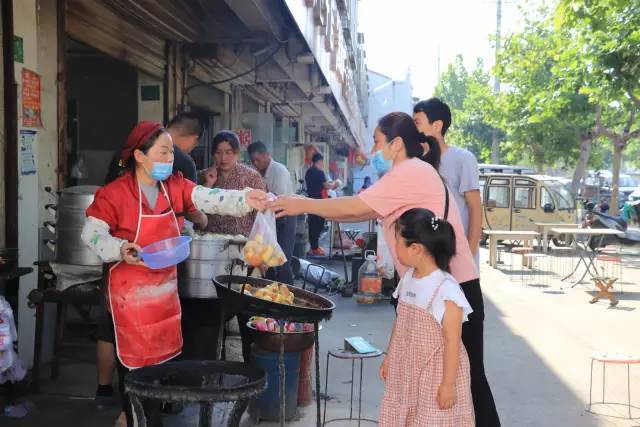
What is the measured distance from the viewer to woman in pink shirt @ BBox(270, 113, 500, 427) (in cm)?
334

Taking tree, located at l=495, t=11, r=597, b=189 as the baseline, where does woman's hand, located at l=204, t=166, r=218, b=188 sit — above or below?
below

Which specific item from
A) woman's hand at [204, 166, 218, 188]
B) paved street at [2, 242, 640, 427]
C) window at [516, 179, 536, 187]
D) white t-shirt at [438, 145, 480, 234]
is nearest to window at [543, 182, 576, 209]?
window at [516, 179, 536, 187]

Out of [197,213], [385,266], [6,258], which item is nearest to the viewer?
[197,213]

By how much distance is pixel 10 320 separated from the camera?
403 cm

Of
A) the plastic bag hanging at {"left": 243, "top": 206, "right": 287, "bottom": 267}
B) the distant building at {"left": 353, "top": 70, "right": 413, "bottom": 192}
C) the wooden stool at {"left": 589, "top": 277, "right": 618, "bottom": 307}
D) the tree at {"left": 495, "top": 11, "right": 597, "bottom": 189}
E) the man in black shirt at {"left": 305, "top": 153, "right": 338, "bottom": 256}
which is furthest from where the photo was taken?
the distant building at {"left": 353, "top": 70, "right": 413, "bottom": 192}

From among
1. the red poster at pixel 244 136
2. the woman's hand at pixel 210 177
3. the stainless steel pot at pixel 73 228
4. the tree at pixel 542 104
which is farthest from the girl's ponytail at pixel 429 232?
the tree at pixel 542 104

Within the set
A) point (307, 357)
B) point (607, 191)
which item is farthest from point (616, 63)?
point (607, 191)

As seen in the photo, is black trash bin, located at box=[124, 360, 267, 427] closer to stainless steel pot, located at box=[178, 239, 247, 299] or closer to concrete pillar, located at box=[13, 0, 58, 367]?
stainless steel pot, located at box=[178, 239, 247, 299]

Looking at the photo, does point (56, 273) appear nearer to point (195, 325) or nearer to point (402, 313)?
Result: point (195, 325)

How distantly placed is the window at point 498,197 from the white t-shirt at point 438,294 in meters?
14.5

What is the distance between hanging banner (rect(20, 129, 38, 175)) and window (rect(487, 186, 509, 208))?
13.6 meters

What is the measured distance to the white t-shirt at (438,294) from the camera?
3.10 metres

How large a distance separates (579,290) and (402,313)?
870cm

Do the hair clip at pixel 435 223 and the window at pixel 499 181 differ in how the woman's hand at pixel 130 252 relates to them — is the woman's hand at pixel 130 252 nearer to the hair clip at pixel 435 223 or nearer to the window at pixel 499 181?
the hair clip at pixel 435 223
